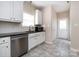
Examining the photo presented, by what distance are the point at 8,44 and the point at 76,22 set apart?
10.2ft

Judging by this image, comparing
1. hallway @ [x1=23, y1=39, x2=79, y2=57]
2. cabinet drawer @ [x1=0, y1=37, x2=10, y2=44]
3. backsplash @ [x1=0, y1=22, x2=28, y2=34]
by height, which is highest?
backsplash @ [x1=0, y1=22, x2=28, y2=34]

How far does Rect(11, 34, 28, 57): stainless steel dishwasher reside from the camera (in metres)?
2.71

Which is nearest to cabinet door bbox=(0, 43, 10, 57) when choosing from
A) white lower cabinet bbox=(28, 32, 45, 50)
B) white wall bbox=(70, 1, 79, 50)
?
white lower cabinet bbox=(28, 32, 45, 50)

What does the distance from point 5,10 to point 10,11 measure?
23 cm

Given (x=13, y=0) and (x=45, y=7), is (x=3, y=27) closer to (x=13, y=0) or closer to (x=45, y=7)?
(x=13, y=0)

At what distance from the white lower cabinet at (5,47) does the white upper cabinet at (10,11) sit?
2.13 ft

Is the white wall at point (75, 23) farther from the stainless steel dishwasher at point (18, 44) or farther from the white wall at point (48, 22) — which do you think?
the stainless steel dishwasher at point (18, 44)

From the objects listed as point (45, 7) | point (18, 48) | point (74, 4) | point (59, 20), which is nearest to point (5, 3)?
point (18, 48)

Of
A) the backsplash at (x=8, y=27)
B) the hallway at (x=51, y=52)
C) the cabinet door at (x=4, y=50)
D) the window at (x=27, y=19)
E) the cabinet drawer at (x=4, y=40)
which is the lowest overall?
the hallway at (x=51, y=52)

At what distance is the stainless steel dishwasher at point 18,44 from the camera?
107 inches

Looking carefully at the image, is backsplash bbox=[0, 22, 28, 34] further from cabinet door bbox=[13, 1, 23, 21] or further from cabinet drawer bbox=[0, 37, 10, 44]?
cabinet drawer bbox=[0, 37, 10, 44]

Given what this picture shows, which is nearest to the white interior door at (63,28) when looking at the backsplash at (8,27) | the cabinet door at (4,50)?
the backsplash at (8,27)

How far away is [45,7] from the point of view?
254 inches

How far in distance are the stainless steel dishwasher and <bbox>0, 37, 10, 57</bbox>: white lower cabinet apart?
18 cm
